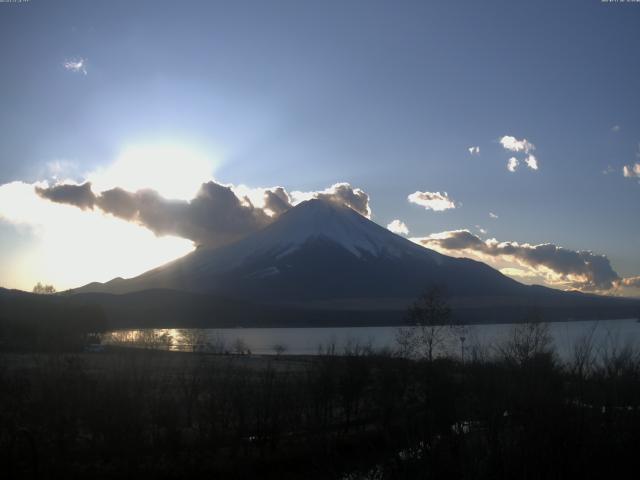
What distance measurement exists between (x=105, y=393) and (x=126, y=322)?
96.4 metres

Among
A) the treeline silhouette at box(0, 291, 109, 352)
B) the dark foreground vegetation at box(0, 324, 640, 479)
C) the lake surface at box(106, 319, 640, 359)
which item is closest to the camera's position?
the dark foreground vegetation at box(0, 324, 640, 479)

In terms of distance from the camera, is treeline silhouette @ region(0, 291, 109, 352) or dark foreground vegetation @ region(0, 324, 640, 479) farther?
treeline silhouette @ region(0, 291, 109, 352)

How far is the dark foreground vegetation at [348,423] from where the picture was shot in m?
8.23

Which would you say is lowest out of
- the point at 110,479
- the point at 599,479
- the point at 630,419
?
the point at 110,479

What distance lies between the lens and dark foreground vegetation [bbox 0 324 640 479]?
8227 millimetres

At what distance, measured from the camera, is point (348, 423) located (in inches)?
736

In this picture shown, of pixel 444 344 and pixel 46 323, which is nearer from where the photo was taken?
pixel 444 344

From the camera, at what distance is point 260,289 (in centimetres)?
19588

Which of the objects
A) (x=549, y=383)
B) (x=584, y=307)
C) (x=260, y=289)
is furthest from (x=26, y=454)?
(x=260, y=289)

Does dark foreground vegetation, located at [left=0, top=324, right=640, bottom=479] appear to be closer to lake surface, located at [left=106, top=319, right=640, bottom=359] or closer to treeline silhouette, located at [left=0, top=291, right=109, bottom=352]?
lake surface, located at [left=106, top=319, right=640, bottom=359]

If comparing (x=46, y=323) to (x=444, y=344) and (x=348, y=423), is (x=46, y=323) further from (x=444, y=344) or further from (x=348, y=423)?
(x=348, y=423)

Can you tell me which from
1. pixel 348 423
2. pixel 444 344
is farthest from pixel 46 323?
pixel 348 423

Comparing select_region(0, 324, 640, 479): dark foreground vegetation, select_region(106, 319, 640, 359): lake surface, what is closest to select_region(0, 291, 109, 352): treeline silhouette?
select_region(106, 319, 640, 359): lake surface

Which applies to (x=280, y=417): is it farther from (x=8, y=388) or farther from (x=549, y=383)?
(x=549, y=383)
